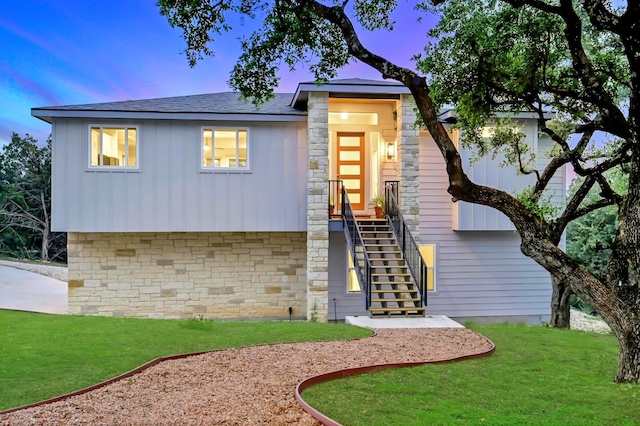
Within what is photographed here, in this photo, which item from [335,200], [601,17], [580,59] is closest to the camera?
[601,17]

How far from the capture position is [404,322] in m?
9.67

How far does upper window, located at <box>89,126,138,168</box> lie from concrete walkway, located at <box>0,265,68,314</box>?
167 inches

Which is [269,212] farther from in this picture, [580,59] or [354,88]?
[580,59]

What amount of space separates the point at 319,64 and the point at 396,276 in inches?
190

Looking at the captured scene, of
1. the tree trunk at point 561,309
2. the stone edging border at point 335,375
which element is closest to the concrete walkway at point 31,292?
the stone edging border at point 335,375

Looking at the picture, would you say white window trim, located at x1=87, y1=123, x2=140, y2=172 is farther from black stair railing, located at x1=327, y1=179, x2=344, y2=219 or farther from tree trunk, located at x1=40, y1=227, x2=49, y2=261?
tree trunk, located at x1=40, y1=227, x2=49, y2=261

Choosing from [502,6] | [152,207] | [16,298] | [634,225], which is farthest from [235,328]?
[16,298]

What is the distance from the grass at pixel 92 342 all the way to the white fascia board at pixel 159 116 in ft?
15.0

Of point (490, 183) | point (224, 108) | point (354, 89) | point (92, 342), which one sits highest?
point (354, 89)

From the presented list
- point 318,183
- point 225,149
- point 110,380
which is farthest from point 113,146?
point 110,380

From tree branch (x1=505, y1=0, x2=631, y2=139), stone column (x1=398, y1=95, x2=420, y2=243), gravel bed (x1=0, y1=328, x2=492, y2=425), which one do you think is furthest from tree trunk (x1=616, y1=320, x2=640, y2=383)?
stone column (x1=398, y1=95, x2=420, y2=243)

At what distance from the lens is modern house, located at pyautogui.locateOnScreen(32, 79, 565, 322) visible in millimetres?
11961

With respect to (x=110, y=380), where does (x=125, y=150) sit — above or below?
above

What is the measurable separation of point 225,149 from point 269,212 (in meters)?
1.93
